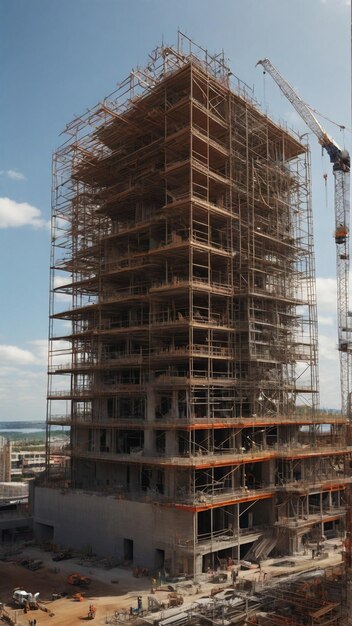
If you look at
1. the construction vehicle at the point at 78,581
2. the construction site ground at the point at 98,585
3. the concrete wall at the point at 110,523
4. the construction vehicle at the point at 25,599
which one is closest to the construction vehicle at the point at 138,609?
the construction site ground at the point at 98,585

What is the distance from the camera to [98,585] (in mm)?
39531

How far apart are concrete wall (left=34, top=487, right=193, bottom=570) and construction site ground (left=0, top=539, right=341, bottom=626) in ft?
7.10

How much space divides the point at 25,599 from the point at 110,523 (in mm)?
11826

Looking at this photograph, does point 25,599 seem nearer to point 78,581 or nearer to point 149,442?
point 78,581

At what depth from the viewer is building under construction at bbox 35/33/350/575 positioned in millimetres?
46625

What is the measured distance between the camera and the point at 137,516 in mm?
44500

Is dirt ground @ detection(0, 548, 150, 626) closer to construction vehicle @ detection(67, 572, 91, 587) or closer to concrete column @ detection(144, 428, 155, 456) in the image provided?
construction vehicle @ detection(67, 572, 91, 587)

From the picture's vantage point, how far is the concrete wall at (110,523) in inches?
1662

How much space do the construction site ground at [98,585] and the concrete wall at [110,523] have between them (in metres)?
2.17

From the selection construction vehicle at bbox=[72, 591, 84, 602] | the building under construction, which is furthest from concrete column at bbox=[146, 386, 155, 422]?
construction vehicle at bbox=[72, 591, 84, 602]

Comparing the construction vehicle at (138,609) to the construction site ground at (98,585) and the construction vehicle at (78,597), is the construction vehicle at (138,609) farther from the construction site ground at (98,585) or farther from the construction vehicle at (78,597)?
the construction vehicle at (78,597)

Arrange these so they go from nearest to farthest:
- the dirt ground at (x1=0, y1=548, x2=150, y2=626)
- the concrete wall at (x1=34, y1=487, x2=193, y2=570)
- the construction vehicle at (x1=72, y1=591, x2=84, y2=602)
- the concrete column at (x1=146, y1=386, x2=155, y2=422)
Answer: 1. the dirt ground at (x1=0, y1=548, x2=150, y2=626)
2. the construction vehicle at (x1=72, y1=591, x2=84, y2=602)
3. the concrete wall at (x1=34, y1=487, x2=193, y2=570)
4. the concrete column at (x1=146, y1=386, x2=155, y2=422)

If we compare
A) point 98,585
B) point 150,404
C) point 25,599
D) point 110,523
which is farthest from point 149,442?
point 25,599

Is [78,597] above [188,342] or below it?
below
